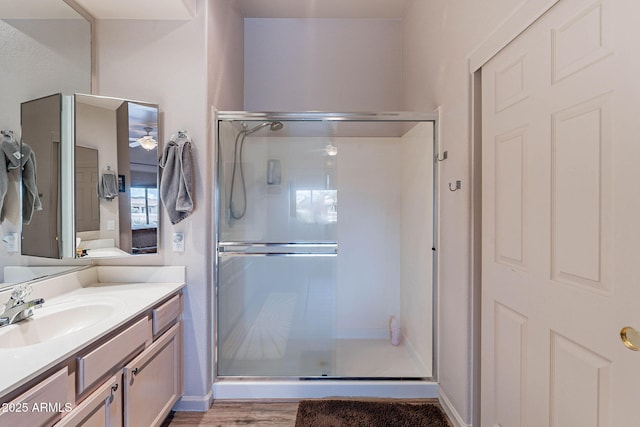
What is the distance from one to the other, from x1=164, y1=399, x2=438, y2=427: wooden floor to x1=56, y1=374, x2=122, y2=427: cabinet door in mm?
667

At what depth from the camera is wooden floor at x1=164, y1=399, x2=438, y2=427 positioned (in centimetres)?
178

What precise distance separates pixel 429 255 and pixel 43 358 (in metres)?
2.18

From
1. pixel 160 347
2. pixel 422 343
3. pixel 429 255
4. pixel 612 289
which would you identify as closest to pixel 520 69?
pixel 612 289

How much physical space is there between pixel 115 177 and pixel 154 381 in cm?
125

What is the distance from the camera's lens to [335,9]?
2.71m

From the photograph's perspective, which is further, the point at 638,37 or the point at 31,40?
the point at 31,40

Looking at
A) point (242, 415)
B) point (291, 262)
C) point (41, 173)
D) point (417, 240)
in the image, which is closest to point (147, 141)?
point (41, 173)

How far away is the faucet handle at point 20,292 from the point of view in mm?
1236

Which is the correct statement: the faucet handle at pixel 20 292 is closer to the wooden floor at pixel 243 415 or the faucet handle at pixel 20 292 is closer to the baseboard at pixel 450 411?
the wooden floor at pixel 243 415

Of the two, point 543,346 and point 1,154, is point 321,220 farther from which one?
point 1,154

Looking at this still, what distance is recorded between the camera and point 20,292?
1265 mm

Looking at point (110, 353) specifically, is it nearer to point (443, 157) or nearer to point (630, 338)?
point (630, 338)

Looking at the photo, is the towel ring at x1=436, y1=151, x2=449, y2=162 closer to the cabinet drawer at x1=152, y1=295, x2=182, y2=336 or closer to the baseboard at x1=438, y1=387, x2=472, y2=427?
the baseboard at x1=438, y1=387, x2=472, y2=427

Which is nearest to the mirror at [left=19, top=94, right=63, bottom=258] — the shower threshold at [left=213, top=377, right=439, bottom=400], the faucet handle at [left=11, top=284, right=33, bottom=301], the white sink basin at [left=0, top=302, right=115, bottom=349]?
the faucet handle at [left=11, top=284, right=33, bottom=301]
